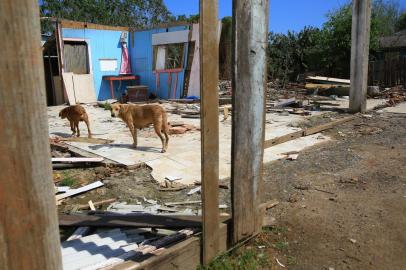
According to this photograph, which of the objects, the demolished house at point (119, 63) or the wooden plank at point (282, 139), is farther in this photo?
the demolished house at point (119, 63)

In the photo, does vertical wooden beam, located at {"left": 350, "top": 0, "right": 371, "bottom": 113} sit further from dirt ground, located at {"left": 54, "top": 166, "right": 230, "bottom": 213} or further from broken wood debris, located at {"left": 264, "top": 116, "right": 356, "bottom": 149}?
dirt ground, located at {"left": 54, "top": 166, "right": 230, "bottom": 213}

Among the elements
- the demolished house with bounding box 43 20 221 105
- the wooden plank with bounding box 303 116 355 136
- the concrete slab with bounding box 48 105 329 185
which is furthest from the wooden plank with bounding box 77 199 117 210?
the demolished house with bounding box 43 20 221 105

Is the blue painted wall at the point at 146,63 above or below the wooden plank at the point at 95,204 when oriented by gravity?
above

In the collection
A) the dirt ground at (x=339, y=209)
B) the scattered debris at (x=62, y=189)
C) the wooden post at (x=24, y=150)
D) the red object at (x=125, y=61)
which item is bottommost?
the dirt ground at (x=339, y=209)

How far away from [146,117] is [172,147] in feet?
2.63

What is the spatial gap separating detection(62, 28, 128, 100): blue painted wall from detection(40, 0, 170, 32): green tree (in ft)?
43.8

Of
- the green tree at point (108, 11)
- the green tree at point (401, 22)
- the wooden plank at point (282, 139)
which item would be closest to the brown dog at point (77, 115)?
the wooden plank at point (282, 139)

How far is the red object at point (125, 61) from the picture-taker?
1909 centimetres

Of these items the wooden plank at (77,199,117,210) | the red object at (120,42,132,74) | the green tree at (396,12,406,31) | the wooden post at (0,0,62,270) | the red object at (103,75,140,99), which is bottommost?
the wooden plank at (77,199,117,210)

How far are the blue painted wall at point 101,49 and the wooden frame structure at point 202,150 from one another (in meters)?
15.9

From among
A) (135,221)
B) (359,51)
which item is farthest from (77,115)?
(359,51)

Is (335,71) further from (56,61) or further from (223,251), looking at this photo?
(223,251)

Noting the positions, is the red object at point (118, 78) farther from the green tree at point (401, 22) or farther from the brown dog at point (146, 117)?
the green tree at point (401, 22)

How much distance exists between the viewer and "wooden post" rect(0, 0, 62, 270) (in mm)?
1226
